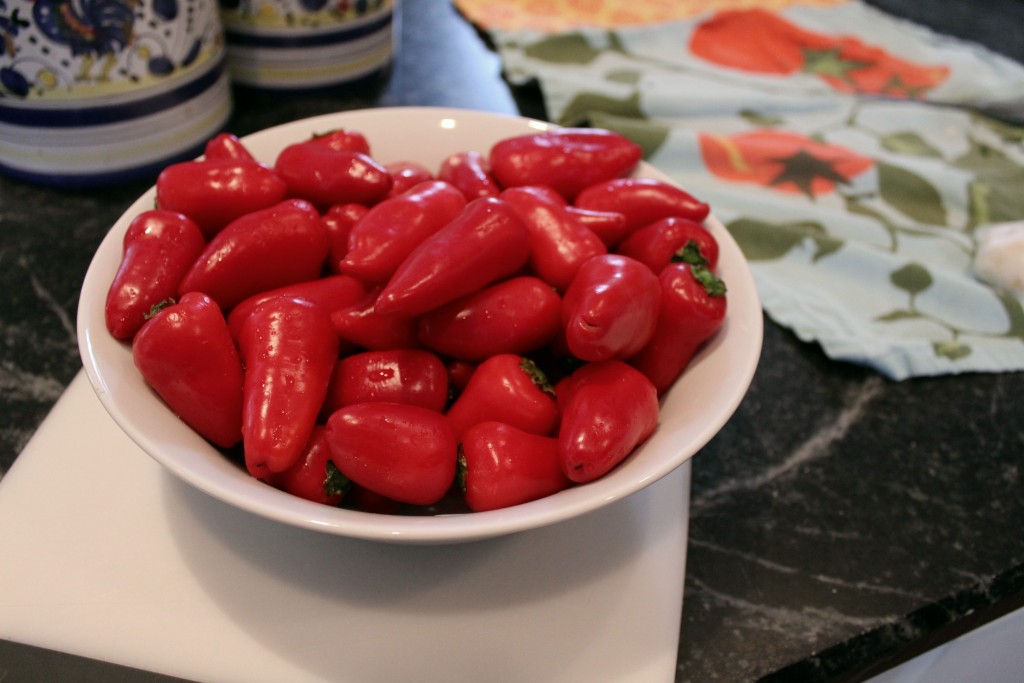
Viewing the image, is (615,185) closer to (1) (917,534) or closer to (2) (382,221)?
(2) (382,221)

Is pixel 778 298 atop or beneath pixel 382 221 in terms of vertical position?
beneath

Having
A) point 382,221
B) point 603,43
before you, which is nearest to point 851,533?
point 382,221

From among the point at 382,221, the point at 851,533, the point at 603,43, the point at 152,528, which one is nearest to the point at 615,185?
the point at 382,221

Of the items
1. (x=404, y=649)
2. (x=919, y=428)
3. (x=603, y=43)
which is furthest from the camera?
(x=603, y=43)

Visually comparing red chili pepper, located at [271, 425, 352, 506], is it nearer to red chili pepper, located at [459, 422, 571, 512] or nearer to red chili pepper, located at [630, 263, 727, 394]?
red chili pepper, located at [459, 422, 571, 512]

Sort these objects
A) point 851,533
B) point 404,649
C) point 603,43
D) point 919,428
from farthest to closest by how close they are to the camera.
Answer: point 603,43, point 919,428, point 851,533, point 404,649

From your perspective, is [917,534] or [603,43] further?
[603,43]

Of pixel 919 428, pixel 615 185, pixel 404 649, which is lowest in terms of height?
pixel 919 428

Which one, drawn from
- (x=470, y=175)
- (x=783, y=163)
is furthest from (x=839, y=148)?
(x=470, y=175)

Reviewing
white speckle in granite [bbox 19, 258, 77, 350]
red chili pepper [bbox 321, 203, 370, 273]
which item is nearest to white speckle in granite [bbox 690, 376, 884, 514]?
red chili pepper [bbox 321, 203, 370, 273]
